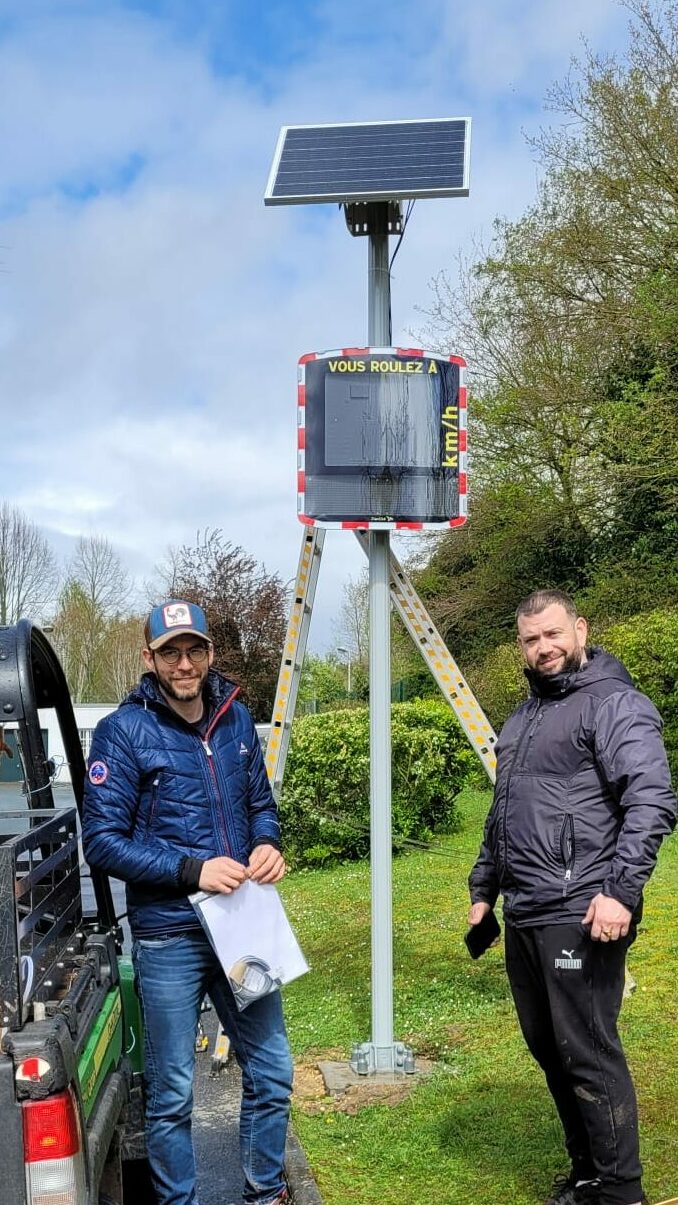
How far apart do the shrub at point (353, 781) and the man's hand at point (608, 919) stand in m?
8.10

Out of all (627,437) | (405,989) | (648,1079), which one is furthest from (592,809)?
(627,437)

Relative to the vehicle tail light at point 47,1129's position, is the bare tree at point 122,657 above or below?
above

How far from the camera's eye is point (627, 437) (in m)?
17.3

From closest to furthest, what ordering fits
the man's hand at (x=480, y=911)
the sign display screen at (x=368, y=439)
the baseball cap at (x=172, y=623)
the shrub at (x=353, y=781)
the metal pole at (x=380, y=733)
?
the baseball cap at (x=172, y=623) → the man's hand at (x=480, y=911) → the sign display screen at (x=368, y=439) → the metal pole at (x=380, y=733) → the shrub at (x=353, y=781)

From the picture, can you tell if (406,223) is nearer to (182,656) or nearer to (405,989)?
(182,656)

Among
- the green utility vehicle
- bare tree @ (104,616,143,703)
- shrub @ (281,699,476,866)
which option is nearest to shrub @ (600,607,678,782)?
shrub @ (281,699,476,866)

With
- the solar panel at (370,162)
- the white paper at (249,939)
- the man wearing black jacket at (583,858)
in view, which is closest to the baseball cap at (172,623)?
the white paper at (249,939)

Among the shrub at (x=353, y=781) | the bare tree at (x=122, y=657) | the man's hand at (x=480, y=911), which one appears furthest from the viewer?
the bare tree at (x=122, y=657)

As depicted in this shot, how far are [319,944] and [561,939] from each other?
5131 mm

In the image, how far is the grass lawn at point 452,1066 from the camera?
4.23 metres

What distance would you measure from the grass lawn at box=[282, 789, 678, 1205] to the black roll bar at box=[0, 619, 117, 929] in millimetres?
1473

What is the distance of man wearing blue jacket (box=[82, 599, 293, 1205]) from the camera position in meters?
3.57

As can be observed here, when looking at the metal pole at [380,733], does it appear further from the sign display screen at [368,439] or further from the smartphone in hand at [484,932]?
the smartphone in hand at [484,932]

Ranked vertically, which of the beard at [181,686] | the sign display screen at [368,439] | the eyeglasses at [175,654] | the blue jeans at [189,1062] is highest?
the sign display screen at [368,439]
